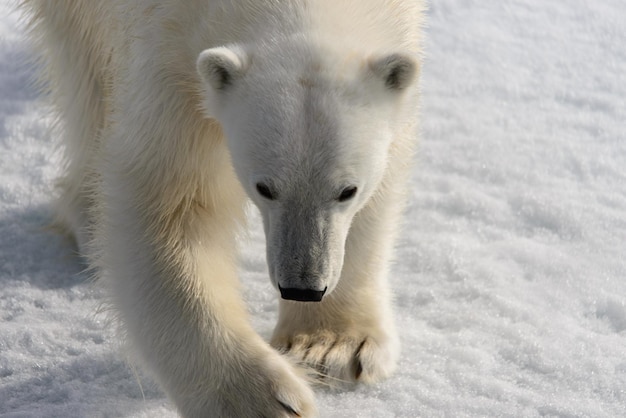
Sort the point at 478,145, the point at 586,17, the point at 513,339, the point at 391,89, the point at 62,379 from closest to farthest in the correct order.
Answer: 1. the point at 391,89
2. the point at 62,379
3. the point at 513,339
4. the point at 478,145
5. the point at 586,17

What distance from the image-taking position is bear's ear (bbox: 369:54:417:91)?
2.54 m

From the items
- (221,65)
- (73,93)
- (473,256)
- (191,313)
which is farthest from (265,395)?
(73,93)

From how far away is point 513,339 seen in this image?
3316 millimetres

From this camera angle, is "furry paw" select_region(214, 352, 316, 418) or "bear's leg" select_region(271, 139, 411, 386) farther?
"bear's leg" select_region(271, 139, 411, 386)

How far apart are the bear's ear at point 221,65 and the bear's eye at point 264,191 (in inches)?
11.0

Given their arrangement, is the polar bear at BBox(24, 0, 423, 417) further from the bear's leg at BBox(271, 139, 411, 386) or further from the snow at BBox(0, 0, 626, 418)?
the snow at BBox(0, 0, 626, 418)

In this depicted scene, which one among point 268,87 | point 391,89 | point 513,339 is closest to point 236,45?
point 268,87

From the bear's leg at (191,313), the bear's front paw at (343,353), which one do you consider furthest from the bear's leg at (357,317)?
the bear's leg at (191,313)

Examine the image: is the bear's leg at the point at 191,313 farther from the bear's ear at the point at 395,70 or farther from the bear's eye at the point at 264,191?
the bear's ear at the point at 395,70

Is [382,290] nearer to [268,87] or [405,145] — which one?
[405,145]

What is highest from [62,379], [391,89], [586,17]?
[391,89]

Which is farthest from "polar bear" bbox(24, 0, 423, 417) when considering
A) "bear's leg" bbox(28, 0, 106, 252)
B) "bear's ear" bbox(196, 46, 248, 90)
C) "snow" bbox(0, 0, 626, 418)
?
"bear's leg" bbox(28, 0, 106, 252)

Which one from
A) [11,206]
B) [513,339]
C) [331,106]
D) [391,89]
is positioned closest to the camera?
[331,106]

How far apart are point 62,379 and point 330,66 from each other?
1338 mm
